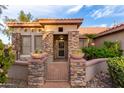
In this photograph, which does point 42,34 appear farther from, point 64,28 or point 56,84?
point 56,84

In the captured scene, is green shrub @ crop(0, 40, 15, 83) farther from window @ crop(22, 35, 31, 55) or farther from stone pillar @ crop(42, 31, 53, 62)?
window @ crop(22, 35, 31, 55)

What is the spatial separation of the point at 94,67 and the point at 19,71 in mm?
3776

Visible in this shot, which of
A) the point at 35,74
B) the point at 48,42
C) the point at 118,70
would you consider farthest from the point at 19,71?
the point at 48,42

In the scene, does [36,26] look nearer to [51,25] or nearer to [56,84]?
[51,25]

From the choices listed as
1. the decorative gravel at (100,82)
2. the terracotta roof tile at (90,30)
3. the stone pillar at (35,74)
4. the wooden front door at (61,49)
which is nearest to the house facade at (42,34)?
the wooden front door at (61,49)

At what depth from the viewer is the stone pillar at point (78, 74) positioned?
10.4m

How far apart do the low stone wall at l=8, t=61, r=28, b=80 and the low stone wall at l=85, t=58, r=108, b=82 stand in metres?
2.84

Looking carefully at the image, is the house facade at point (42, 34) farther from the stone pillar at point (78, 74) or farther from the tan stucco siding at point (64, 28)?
the stone pillar at point (78, 74)

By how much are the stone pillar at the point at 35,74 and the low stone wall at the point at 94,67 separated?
2.10 metres

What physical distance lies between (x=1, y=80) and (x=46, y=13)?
36.9 ft

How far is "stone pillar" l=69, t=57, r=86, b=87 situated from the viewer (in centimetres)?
1039

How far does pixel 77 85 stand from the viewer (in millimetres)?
10422

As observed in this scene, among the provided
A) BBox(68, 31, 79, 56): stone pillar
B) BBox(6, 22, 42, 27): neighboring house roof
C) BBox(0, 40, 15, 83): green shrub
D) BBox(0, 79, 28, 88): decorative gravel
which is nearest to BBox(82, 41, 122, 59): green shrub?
BBox(68, 31, 79, 56): stone pillar
